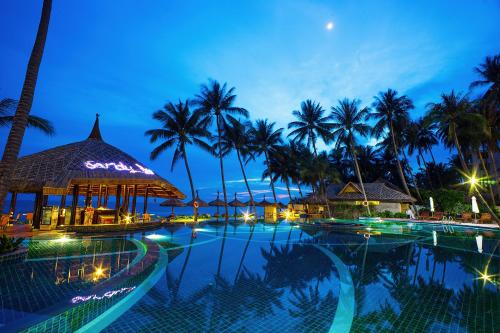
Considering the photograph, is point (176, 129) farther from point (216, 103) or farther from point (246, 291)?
point (246, 291)

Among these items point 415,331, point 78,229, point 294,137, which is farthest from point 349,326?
point 294,137

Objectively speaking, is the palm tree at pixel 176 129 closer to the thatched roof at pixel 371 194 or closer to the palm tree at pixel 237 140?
the palm tree at pixel 237 140

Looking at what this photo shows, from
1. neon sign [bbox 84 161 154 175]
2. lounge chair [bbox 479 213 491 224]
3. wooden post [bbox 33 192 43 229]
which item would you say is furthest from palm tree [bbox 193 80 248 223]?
lounge chair [bbox 479 213 491 224]

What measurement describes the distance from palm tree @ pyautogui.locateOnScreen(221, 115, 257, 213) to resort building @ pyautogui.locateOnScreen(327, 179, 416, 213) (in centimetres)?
1213

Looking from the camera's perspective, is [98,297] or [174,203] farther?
[174,203]

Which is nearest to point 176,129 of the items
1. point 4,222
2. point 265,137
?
point 265,137

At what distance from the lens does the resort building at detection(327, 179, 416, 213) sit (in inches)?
1224

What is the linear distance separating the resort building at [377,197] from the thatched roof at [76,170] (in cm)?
2400

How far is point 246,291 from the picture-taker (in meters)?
5.39

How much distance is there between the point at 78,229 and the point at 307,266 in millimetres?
12224

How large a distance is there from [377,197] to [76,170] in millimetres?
30768

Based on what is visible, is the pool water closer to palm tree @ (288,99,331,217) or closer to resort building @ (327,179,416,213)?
resort building @ (327,179,416,213)

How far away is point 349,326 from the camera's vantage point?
383 cm

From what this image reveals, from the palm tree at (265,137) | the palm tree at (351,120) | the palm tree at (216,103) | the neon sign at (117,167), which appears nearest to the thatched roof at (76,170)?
the neon sign at (117,167)
